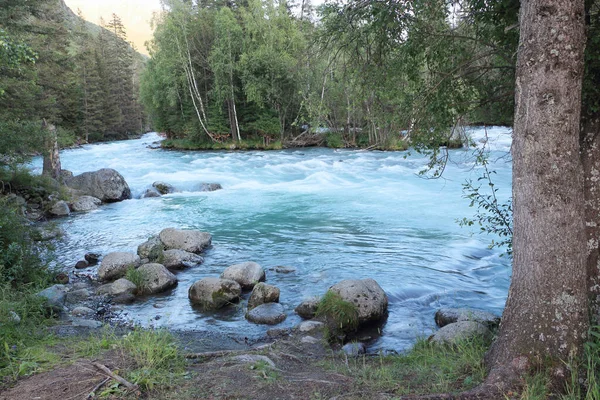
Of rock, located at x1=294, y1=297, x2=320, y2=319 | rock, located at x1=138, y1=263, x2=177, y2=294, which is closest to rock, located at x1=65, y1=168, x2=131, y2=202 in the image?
rock, located at x1=138, y1=263, x2=177, y2=294

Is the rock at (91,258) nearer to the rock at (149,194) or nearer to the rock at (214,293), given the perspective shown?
the rock at (214,293)

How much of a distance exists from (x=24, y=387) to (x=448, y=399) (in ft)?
11.3

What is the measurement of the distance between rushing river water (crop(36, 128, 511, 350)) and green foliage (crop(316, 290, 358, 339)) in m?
0.53

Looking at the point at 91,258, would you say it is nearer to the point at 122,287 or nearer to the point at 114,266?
the point at 114,266

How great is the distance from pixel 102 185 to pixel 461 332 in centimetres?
1644

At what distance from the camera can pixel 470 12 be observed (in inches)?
209

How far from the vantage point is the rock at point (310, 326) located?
6.62 meters

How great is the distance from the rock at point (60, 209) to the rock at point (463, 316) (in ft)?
44.7

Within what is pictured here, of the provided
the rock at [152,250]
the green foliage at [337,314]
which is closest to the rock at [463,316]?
the green foliage at [337,314]

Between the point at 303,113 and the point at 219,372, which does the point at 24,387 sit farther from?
the point at 303,113

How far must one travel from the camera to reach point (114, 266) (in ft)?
30.6

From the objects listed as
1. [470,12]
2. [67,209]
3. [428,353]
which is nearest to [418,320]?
[428,353]

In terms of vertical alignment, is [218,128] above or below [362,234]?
above

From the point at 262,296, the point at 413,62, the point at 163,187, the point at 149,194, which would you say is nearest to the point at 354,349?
the point at 262,296
